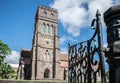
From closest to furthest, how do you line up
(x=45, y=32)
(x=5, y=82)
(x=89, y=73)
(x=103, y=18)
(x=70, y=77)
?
1. (x=103, y=18)
2. (x=89, y=73)
3. (x=70, y=77)
4. (x=5, y=82)
5. (x=45, y=32)

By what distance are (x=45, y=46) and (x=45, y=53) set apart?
1704mm

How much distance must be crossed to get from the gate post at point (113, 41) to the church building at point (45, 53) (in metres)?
41.2

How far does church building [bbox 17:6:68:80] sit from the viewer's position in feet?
146

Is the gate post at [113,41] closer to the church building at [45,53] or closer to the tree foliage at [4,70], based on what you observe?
the tree foliage at [4,70]

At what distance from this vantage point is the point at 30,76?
4550 cm

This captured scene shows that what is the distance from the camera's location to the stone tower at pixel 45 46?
44.5 meters

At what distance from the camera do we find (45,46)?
46875mm

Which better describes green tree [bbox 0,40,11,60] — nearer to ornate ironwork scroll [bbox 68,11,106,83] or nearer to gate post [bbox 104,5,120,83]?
ornate ironwork scroll [bbox 68,11,106,83]

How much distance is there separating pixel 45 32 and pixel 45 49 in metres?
4.45

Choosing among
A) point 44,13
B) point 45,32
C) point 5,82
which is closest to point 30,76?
point 45,32

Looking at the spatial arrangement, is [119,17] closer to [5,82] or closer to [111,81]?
[111,81]

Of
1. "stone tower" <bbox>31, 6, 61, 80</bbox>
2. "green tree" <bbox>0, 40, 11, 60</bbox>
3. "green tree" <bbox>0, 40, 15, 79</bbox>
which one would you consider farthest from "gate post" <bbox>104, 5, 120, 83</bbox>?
"stone tower" <bbox>31, 6, 61, 80</bbox>

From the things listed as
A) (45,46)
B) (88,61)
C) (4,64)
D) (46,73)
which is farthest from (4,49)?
(88,61)

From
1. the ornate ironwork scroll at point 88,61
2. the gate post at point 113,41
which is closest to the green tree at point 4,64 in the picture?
the ornate ironwork scroll at point 88,61
